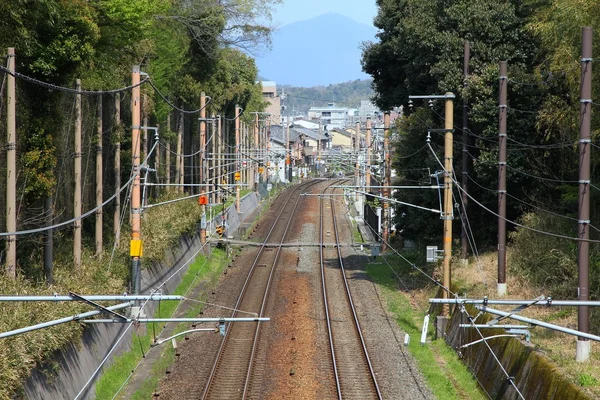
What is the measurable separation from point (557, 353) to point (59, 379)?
26.7 ft

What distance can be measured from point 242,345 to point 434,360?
4.45 m

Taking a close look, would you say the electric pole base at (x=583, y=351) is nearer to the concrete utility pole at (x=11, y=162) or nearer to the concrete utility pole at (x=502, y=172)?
the concrete utility pole at (x=502, y=172)

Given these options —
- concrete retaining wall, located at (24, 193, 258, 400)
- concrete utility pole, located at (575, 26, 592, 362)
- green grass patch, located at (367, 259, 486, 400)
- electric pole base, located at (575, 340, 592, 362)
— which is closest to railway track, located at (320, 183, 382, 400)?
green grass patch, located at (367, 259, 486, 400)

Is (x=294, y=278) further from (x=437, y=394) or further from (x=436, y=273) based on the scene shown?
(x=437, y=394)

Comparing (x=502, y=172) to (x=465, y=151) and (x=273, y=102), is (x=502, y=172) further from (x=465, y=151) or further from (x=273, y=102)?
(x=273, y=102)

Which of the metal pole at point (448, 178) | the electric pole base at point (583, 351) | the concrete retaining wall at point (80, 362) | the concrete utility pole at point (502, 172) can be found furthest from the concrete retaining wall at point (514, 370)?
the concrete retaining wall at point (80, 362)

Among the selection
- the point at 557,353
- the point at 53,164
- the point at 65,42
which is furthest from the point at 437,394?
the point at 65,42

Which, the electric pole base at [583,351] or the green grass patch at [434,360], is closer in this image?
the electric pole base at [583,351]

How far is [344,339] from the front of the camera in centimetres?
2109

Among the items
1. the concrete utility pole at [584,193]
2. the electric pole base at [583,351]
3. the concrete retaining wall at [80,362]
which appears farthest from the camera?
the electric pole base at [583,351]

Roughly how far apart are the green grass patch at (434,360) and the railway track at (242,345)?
3.61 m

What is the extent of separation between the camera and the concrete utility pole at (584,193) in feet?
44.4

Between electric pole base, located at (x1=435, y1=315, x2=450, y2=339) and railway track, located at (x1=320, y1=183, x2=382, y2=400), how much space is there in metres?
1.86

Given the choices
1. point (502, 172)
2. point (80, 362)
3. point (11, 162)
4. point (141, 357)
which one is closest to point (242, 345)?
point (141, 357)
